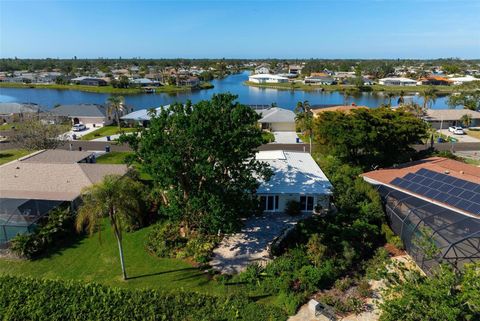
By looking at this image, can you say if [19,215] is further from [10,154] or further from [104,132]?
[104,132]

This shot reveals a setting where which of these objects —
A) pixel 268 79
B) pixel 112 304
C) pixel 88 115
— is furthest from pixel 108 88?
pixel 112 304

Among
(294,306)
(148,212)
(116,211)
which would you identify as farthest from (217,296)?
(148,212)

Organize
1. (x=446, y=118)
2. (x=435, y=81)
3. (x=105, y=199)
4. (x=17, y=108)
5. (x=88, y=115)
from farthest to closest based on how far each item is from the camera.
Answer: (x=435, y=81)
(x=17, y=108)
(x=88, y=115)
(x=446, y=118)
(x=105, y=199)

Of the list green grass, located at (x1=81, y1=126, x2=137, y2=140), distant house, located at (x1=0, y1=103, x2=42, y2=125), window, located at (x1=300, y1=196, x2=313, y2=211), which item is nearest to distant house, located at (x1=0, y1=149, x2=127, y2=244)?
window, located at (x1=300, y1=196, x2=313, y2=211)

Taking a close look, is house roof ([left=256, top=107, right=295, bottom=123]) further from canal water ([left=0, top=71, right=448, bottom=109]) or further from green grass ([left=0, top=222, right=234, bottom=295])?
green grass ([left=0, top=222, right=234, bottom=295])

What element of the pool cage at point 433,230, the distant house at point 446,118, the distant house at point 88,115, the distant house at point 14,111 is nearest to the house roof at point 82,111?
the distant house at point 88,115

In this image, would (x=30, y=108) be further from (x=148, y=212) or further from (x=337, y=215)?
(x=337, y=215)
